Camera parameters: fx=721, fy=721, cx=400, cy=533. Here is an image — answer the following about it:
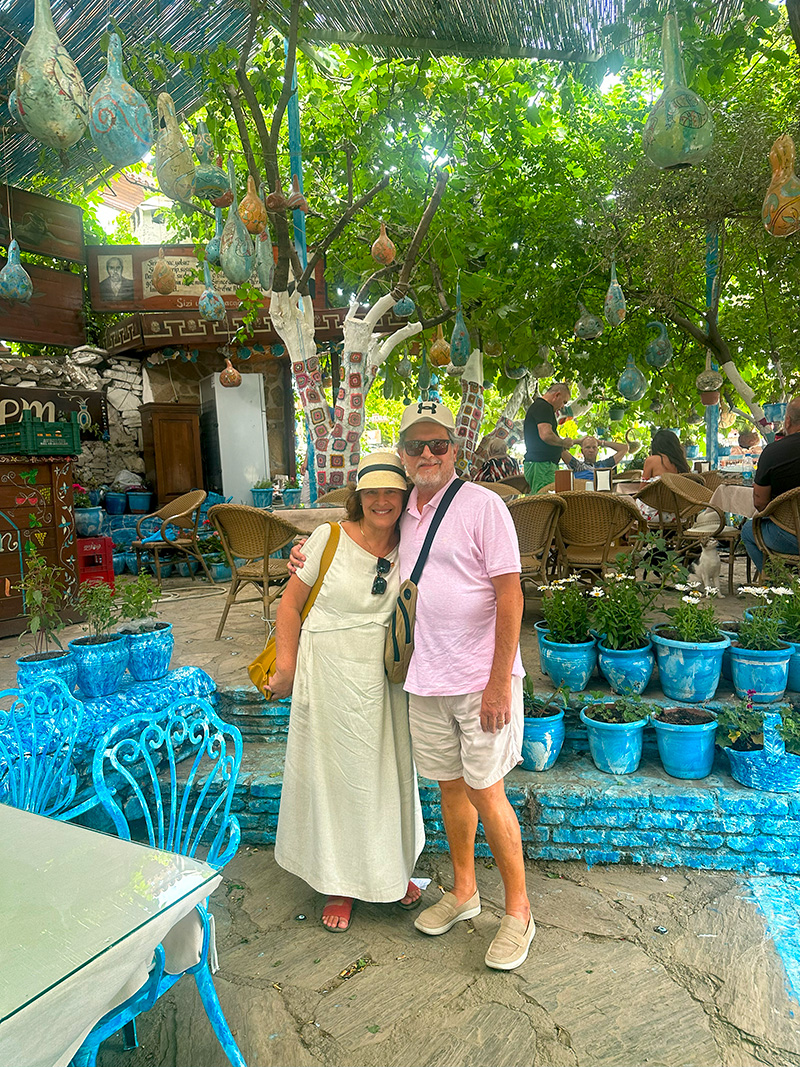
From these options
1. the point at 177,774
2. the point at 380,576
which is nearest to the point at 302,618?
the point at 380,576

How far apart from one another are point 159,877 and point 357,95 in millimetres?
7504

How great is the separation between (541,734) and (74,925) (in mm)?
2396

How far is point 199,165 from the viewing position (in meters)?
4.77

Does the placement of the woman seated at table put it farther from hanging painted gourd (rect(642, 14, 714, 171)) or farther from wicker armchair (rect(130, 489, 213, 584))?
wicker armchair (rect(130, 489, 213, 584))

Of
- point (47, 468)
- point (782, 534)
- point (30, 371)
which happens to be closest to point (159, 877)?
point (782, 534)

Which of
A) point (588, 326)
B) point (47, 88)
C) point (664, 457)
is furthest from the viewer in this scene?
point (664, 457)

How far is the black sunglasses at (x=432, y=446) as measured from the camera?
2.43m

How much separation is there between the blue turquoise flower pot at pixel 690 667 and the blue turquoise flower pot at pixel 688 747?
31cm

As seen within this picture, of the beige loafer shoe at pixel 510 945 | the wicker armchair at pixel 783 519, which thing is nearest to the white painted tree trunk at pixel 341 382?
the wicker armchair at pixel 783 519

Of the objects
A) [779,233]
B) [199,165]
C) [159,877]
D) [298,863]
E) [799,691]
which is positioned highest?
[199,165]

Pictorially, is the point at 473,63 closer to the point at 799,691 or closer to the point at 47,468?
the point at 47,468

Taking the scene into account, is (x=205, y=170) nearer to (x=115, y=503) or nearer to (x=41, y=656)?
(x=41, y=656)

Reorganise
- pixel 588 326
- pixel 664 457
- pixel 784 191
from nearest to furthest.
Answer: pixel 784 191 → pixel 588 326 → pixel 664 457

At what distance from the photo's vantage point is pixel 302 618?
2664 millimetres
